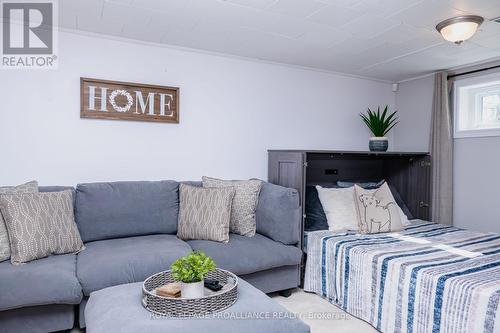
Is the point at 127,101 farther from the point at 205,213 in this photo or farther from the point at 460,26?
the point at 460,26

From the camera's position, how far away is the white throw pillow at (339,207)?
3.07 m

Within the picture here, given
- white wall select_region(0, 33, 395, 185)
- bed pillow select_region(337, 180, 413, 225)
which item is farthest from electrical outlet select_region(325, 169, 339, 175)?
white wall select_region(0, 33, 395, 185)

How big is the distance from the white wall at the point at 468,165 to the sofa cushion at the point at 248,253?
2.13 metres

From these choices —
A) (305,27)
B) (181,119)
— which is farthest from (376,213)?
(181,119)

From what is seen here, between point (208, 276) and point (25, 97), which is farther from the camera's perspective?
point (25, 97)

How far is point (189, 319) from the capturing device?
147 centimetres

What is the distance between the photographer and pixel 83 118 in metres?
2.88

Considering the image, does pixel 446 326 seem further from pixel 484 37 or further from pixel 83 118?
pixel 83 118

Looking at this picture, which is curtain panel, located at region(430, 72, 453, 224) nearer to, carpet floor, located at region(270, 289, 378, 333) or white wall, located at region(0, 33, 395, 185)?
white wall, located at region(0, 33, 395, 185)

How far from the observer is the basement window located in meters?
3.48

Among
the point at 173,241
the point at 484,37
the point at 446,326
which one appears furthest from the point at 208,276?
the point at 484,37

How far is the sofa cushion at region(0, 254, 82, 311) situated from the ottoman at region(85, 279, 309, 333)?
0.33 meters

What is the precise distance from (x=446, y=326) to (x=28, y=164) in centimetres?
313

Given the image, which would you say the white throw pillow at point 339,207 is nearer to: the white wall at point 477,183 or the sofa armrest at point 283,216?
the sofa armrest at point 283,216
